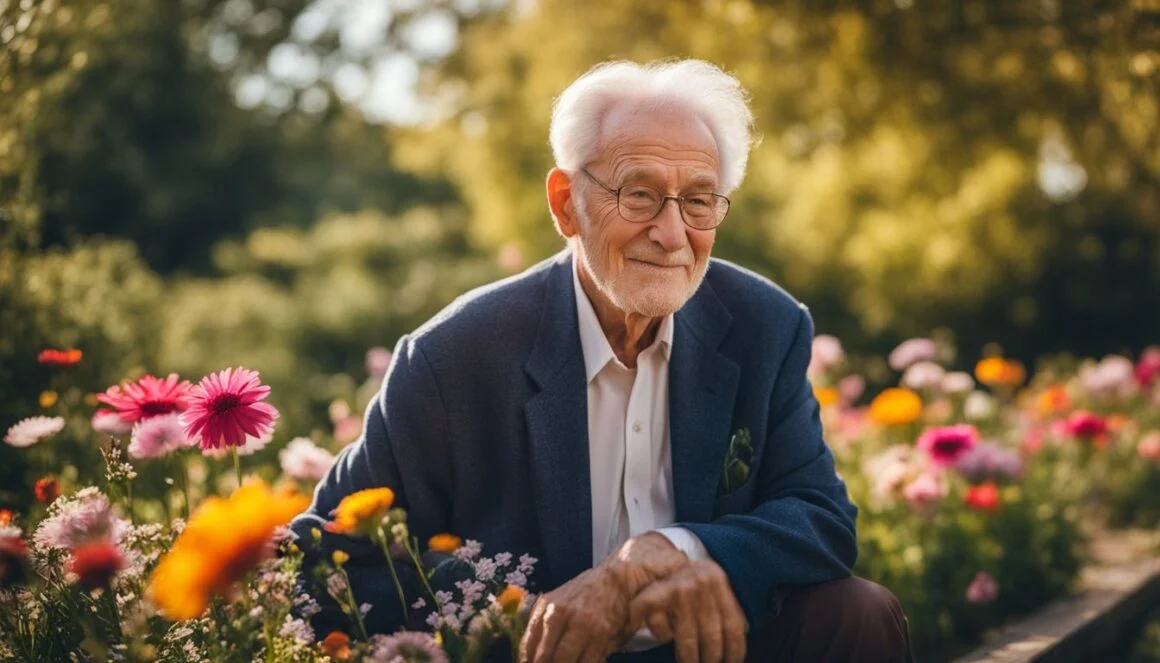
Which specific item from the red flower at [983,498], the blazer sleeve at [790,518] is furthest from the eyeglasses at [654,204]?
the red flower at [983,498]

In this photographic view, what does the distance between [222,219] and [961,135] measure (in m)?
12.9

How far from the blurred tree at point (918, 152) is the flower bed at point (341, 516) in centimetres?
211

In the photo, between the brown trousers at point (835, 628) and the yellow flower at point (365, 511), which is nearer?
the yellow flower at point (365, 511)

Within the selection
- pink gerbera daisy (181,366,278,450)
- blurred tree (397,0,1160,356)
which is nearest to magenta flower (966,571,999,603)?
pink gerbera daisy (181,366,278,450)

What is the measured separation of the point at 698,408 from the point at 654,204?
1.57ft

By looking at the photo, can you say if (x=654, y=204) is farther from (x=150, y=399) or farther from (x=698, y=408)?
(x=150, y=399)

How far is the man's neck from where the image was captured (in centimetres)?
255

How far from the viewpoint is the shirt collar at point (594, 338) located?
2521mm

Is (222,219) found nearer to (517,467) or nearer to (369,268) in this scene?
(369,268)

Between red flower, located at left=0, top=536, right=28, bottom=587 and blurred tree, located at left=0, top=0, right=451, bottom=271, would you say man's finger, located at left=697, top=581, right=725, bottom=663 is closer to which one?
red flower, located at left=0, top=536, right=28, bottom=587

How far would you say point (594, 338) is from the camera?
2.54 meters

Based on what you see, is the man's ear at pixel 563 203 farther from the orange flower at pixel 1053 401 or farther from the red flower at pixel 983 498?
the orange flower at pixel 1053 401

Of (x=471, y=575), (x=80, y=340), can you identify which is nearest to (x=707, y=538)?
(x=471, y=575)

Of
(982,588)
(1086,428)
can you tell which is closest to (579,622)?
(982,588)
